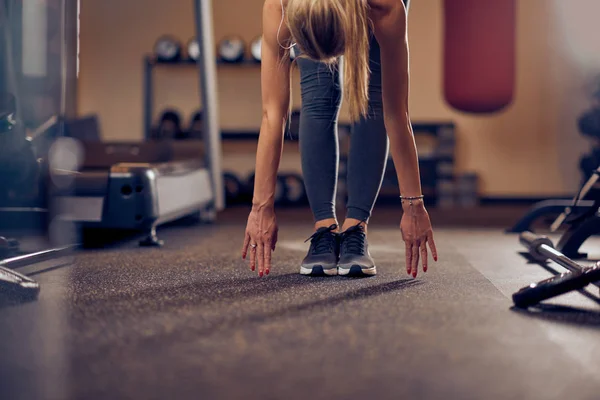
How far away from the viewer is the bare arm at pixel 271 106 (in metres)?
1.31

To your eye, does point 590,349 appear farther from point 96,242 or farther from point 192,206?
point 192,206

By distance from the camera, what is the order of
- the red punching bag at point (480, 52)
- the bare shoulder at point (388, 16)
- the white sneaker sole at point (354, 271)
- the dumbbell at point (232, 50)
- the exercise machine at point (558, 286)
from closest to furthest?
the exercise machine at point (558, 286)
the bare shoulder at point (388, 16)
the white sneaker sole at point (354, 271)
the red punching bag at point (480, 52)
the dumbbell at point (232, 50)

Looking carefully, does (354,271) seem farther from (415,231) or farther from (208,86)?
(208,86)

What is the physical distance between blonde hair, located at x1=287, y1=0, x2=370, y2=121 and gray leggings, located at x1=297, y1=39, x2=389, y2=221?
22cm

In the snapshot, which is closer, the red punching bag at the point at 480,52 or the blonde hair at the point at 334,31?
the blonde hair at the point at 334,31

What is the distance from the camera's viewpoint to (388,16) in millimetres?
1264

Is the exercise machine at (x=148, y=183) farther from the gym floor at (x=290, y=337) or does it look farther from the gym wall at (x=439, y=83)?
the gym wall at (x=439, y=83)

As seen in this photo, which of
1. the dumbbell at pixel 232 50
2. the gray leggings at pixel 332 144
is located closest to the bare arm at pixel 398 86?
the gray leggings at pixel 332 144

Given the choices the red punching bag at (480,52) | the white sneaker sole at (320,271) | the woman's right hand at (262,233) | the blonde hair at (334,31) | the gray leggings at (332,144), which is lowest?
the white sneaker sole at (320,271)

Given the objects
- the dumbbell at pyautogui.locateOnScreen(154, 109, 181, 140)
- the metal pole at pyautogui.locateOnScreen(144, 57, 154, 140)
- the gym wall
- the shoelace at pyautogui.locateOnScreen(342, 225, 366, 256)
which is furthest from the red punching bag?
the shoelace at pyautogui.locateOnScreen(342, 225, 366, 256)

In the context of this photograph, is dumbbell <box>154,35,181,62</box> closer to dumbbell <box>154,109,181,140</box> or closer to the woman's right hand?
dumbbell <box>154,109,181,140</box>

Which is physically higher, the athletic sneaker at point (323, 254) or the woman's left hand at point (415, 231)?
the woman's left hand at point (415, 231)

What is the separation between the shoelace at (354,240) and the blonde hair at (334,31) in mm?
365

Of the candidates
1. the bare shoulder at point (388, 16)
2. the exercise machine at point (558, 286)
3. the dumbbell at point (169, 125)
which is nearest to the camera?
the exercise machine at point (558, 286)
